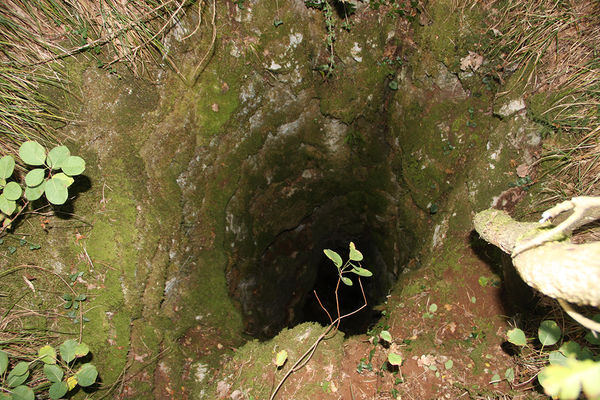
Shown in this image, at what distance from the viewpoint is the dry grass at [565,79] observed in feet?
6.34

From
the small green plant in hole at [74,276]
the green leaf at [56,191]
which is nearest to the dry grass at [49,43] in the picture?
the green leaf at [56,191]

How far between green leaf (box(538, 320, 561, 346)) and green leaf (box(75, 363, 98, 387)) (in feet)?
8.89

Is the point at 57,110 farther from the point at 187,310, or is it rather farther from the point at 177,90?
the point at 187,310

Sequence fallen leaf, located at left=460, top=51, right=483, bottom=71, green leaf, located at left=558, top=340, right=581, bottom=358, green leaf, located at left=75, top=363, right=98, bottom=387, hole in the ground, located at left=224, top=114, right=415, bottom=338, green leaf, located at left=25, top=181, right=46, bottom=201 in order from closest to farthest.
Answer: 1. green leaf, located at left=558, top=340, right=581, bottom=358
2. green leaf, located at left=25, top=181, right=46, bottom=201
3. green leaf, located at left=75, top=363, right=98, bottom=387
4. fallen leaf, located at left=460, top=51, right=483, bottom=71
5. hole in the ground, located at left=224, top=114, right=415, bottom=338

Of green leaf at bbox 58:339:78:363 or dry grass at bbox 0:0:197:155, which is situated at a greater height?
dry grass at bbox 0:0:197:155

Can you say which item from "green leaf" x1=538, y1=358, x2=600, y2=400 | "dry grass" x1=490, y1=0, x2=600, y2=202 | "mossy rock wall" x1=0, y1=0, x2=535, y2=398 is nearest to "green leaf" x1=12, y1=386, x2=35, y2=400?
"mossy rock wall" x1=0, y1=0, x2=535, y2=398

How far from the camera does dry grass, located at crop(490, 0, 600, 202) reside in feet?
6.34

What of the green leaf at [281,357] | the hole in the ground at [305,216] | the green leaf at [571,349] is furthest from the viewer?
the hole in the ground at [305,216]

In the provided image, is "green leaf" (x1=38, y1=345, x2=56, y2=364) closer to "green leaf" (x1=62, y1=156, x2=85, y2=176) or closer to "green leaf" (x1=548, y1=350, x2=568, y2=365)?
"green leaf" (x1=62, y1=156, x2=85, y2=176)

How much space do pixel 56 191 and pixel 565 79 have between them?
345cm

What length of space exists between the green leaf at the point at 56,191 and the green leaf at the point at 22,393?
107 centimetres

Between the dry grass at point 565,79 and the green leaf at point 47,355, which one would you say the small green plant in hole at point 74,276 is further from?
the dry grass at point 565,79

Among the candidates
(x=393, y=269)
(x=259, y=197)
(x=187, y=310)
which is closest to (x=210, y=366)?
(x=187, y=310)

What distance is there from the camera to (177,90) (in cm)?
247
